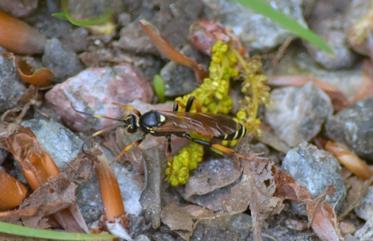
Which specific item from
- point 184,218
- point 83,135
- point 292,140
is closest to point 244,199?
point 184,218

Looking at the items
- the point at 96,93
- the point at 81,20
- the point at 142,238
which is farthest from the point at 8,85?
the point at 142,238

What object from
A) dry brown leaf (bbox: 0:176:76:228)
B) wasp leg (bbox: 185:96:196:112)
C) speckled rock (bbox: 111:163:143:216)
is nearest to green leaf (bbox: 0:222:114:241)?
dry brown leaf (bbox: 0:176:76:228)

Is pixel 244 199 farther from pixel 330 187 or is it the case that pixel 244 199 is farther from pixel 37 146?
pixel 37 146

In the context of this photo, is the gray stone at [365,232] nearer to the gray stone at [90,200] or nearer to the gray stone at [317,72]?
the gray stone at [317,72]

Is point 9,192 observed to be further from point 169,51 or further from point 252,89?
point 252,89

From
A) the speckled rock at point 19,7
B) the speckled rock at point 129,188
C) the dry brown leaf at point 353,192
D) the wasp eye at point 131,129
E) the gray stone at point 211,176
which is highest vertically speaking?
the speckled rock at point 19,7

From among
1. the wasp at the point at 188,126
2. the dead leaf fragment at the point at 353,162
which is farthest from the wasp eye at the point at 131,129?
the dead leaf fragment at the point at 353,162

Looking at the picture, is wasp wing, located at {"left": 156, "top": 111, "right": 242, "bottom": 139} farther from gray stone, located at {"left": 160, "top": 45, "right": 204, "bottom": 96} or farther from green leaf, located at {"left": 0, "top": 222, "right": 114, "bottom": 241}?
green leaf, located at {"left": 0, "top": 222, "right": 114, "bottom": 241}
